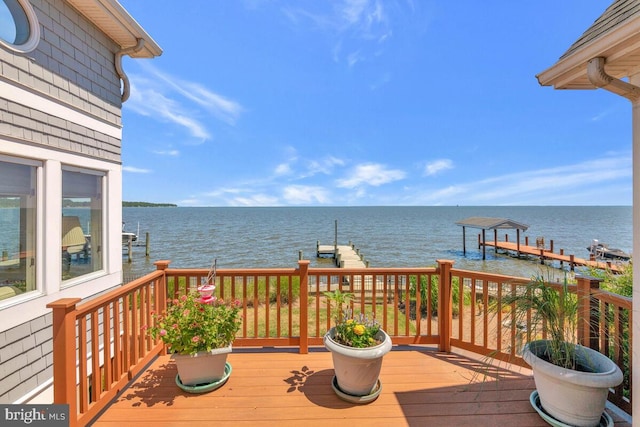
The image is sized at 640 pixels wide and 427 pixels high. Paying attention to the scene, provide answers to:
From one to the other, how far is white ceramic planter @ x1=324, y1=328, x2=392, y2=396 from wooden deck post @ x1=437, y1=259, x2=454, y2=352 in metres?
1.09

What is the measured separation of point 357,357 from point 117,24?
14.1ft

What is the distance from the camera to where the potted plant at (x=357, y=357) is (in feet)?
6.64

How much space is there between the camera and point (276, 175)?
42.4m

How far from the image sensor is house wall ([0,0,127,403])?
A: 230 centimetres

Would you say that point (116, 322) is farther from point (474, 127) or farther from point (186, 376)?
point (474, 127)

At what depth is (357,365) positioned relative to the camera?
6.69 feet

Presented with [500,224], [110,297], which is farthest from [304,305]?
[500,224]

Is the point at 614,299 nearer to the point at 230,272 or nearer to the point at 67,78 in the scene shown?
the point at 230,272

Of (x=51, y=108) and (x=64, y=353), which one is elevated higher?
(x=51, y=108)

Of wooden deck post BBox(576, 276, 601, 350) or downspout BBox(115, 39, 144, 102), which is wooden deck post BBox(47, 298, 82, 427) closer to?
downspout BBox(115, 39, 144, 102)

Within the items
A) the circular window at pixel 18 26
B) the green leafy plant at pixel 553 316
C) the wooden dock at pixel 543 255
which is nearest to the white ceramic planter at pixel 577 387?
the green leafy plant at pixel 553 316

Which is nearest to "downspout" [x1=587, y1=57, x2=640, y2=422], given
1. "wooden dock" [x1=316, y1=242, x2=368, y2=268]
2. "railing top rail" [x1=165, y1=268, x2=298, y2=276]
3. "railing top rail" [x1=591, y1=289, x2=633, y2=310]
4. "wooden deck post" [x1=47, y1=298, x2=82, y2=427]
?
"railing top rail" [x1=591, y1=289, x2=633, y2=310]

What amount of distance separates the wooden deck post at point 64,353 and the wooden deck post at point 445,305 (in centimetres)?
299

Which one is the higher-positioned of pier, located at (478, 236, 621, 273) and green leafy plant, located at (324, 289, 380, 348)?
green leafy plant, located at (324, 289, 380, 348)
